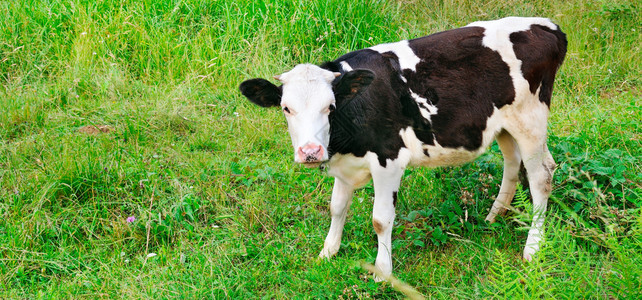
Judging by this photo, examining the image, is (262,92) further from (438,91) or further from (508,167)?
(508,167)

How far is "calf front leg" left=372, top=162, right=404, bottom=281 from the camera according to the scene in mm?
3920

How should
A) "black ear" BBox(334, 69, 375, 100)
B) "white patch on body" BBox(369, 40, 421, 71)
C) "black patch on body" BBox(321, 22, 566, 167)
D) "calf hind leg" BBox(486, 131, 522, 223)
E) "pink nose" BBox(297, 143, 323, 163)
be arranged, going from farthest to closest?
"calf hind leg" BBox(486, 131, 522, 223)
"white patch on body" BBox(369, 40, 421, 71)
"black patch on body" BBox(321, 22, 566, 167)
"black ear" BBox(334, 69, 375, 100)
"pink nose" BBox(297, 143, 323, 163)

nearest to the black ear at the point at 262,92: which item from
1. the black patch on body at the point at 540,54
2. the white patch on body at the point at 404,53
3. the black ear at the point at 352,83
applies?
the black ear at the point at 352,83

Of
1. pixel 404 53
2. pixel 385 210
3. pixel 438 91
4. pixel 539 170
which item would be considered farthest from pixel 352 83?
pixel 539 170

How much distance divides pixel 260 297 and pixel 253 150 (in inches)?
81.0

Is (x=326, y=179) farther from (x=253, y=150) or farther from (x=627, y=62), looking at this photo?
(x=627, y=62)

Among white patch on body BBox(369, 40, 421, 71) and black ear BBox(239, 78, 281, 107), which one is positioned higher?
white patch on body BBox(369, 40, 421, 71)

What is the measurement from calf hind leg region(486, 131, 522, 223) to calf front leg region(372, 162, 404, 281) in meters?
0.90

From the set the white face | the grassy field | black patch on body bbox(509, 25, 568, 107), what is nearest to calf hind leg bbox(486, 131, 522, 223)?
the grassy field

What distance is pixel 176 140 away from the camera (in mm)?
5766

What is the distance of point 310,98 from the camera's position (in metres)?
3.60

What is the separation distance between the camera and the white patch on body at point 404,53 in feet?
13.1

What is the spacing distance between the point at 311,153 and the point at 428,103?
1005 mm

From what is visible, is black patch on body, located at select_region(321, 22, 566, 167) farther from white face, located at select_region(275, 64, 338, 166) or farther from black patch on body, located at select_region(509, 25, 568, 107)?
white face, located at select_region(275, 64, 338, 166)
